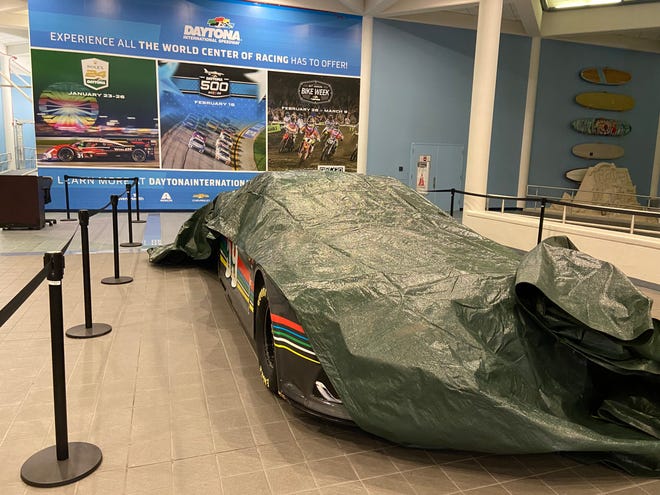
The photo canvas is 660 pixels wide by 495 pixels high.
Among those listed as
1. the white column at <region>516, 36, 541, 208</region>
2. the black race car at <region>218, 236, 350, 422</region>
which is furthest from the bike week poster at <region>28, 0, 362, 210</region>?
the black race car at <region>218, 236, 350, 422</region>

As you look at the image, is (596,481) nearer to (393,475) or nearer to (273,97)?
(393,475)

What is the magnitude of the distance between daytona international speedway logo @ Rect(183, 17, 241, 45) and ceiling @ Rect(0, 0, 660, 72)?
1.14m

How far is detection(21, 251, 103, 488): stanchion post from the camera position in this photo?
2.27 m

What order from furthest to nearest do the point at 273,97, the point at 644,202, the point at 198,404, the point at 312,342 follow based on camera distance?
1. the point at 644,202
2. the point at 273,97
3. the point at 198,404
4. the point at 312,342

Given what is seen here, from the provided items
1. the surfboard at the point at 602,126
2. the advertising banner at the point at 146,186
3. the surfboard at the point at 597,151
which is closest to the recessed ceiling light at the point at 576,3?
the surfboard at the point at 602,126

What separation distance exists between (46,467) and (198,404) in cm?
86

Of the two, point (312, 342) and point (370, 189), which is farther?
point (370, 189)

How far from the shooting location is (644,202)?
55.7 feet

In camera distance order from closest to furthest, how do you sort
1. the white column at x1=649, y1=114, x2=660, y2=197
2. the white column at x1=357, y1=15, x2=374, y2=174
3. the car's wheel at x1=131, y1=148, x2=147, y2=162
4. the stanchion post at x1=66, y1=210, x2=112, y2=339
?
the stanchion post at x1=66, y1=210, x2=112, y2=339 → the car's wheel at x1=131, y1=148, x2=147, y2=162 → the white column at x1=357, y1=15, x2=374, y2=174 → the white column at x1=649, y1=114, x2=660, y2=197

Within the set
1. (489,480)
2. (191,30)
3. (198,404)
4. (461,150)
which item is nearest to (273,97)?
(191,30)

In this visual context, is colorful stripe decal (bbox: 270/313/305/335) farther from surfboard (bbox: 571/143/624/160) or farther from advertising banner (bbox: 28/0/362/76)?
surfboard (bbox: 571/143/624/160)

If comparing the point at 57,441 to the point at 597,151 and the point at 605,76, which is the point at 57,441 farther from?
the point at 605,76

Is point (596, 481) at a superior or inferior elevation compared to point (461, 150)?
inferior

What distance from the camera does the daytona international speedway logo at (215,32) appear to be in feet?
40.1
